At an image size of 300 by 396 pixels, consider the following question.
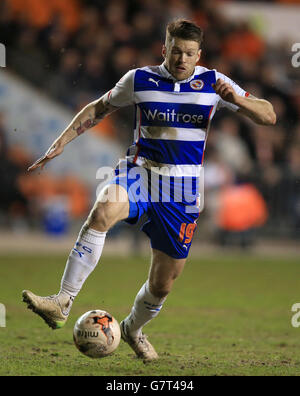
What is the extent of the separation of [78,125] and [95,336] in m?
1.50

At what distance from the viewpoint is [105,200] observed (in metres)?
4.84

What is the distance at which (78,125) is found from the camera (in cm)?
529

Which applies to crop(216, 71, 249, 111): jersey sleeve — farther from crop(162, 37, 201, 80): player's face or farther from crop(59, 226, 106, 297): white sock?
crop(59, 226, 106, 297): white sock

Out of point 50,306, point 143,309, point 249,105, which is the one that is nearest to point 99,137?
point 143,309

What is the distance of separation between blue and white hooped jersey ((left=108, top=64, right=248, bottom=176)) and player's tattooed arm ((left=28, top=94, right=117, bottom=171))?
134mm

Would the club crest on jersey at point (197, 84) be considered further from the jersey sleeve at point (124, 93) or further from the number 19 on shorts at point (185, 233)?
the number 19 on shorts at point (185, 233)

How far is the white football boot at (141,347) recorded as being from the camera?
18.3ft

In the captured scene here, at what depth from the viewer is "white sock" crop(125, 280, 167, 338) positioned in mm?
5523

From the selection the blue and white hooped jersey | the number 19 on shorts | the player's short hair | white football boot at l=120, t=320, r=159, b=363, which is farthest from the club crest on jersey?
white football boot at l=120, t=320, r=159, b=363

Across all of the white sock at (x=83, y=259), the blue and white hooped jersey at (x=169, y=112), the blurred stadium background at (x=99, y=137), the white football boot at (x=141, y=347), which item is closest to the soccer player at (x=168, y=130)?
the blue and white hooped jersey at (x=169, y=112)

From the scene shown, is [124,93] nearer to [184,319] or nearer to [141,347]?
[141,347]

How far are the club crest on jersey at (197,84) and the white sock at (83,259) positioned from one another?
1242 millimetres
